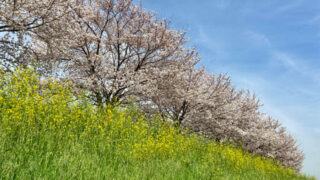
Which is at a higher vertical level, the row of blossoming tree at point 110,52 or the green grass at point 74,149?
the row of blossoming tree at point 110,52

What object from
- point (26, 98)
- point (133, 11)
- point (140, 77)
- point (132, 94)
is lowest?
point (26, 98)

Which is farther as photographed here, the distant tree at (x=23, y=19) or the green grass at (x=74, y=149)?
the distant tree at (x=23, y=19)

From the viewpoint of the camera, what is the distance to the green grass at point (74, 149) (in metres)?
4.18

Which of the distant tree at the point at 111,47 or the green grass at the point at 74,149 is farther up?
the distant tree at the point at 111,47

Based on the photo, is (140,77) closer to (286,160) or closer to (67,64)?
(67,64)

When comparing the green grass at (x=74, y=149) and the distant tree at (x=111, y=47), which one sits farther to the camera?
the distant tree at (x=111, y=47)

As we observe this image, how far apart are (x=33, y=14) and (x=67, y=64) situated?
3.81 meters

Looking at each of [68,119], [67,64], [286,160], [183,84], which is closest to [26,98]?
[68,119]

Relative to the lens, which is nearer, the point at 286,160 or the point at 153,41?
the point at 153,41

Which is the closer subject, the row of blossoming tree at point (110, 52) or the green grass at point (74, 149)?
the green grass at point (74, 149)

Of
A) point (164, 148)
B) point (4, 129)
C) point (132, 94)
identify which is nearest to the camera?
point (4, 129)

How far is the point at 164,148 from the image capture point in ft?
27.6

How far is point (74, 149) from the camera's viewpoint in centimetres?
522

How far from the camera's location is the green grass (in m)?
4.18
